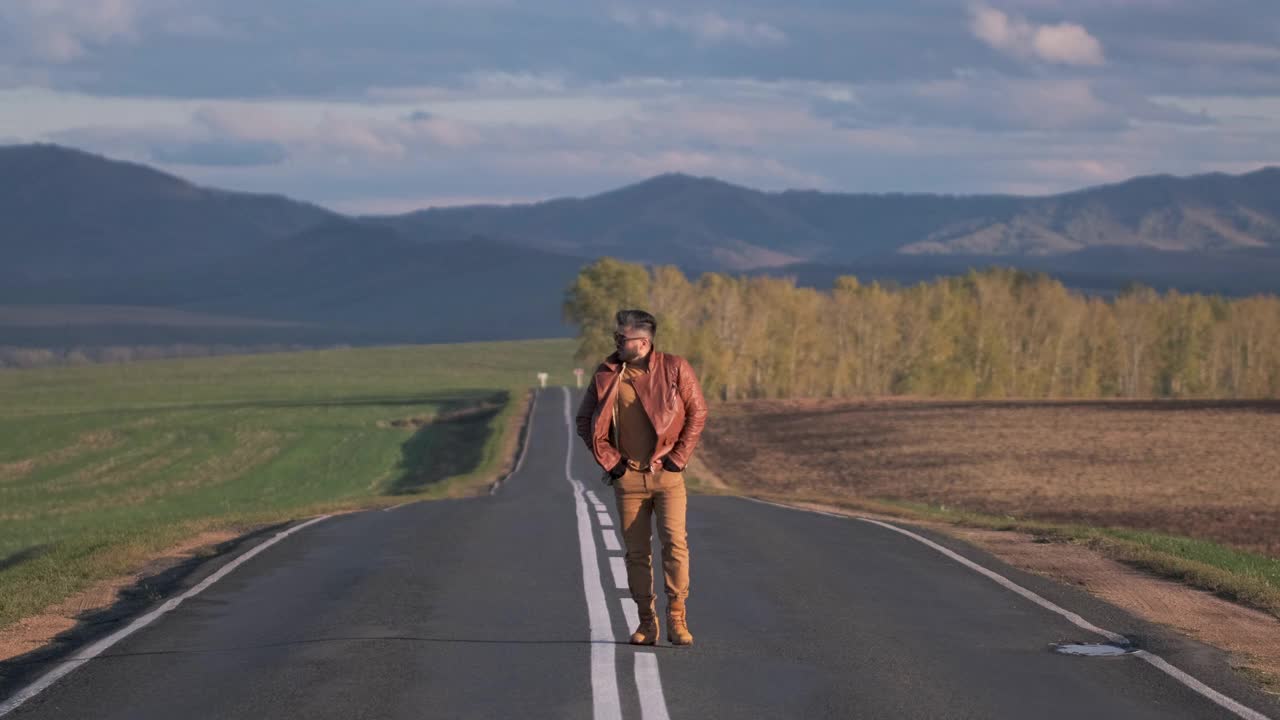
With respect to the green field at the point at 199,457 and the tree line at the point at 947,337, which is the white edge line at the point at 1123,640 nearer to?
the green field at the point at 199,457

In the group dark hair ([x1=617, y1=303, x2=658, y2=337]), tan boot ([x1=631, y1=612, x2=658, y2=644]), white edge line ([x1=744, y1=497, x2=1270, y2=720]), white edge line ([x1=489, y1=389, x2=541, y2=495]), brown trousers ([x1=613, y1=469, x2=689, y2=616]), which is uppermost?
dark hair ([x1=617, y1=303, x2=658, y2=337])

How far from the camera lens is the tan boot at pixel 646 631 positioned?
11.9 meters

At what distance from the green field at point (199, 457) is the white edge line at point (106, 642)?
1187 millimetres

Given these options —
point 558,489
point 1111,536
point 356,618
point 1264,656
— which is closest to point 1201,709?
point 1264,656

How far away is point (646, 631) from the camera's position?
38.9 feet

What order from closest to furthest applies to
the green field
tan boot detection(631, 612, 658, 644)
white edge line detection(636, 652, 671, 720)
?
white edge line detection(636, 652, 671, 720) → tan boot detection(631, 612, 658, 644) → the green field

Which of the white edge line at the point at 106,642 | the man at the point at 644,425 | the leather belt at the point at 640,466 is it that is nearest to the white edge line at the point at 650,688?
the man at the point at 644,425

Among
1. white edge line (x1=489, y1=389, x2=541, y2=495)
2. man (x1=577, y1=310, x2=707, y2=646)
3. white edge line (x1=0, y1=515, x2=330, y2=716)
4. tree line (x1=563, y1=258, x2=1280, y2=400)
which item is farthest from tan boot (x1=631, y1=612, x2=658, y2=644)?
tree line (x1=563, y1=258, x2=1280, y2=400)

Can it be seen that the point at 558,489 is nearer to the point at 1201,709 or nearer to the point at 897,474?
the point at 897,474

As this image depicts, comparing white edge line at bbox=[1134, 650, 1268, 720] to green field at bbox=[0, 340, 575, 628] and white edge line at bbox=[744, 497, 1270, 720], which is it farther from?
green field at bbox=[0, 340, 575, 628]

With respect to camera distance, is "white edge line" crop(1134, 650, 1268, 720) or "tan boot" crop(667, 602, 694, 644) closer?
"white edge line" crop(1134, 650, 1268, 720)

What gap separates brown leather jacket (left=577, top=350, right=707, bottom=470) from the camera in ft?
37.5

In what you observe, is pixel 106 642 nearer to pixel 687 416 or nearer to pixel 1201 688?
pixel 687 416

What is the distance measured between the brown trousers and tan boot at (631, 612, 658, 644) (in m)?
0.06
